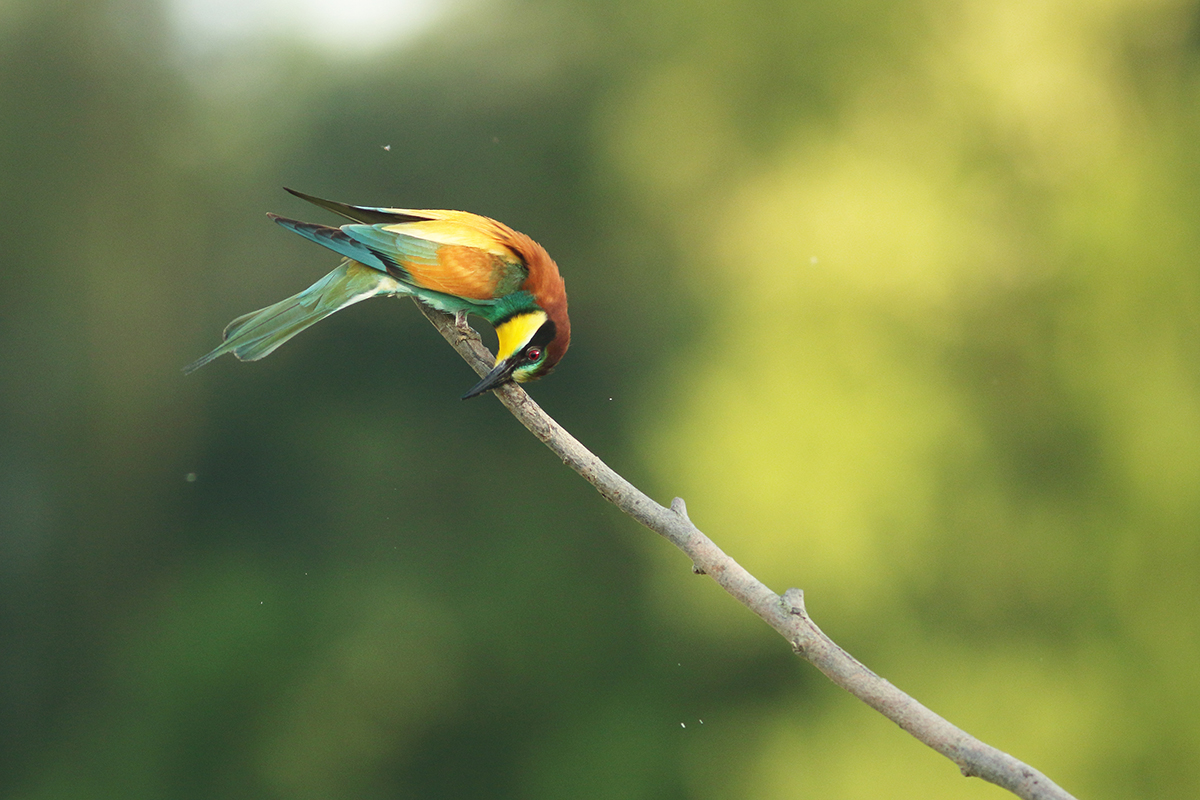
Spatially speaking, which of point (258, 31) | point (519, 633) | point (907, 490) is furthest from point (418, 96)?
point (907, 490)

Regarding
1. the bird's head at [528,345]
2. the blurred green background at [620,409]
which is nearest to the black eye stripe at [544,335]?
the bird's head at [528,345]

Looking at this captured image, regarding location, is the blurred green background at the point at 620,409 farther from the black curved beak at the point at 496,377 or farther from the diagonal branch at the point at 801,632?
the diagonal branch at the point at 801,632

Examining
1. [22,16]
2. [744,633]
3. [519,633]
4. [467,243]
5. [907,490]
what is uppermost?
[467,243]

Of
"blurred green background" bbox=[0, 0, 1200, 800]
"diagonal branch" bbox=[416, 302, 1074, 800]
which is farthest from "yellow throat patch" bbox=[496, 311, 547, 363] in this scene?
"blurred green background" bbox=[0, 0, 1200, 800]

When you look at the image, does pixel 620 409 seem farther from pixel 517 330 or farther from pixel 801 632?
pixel 801 632

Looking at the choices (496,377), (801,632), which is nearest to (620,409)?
(496,377)

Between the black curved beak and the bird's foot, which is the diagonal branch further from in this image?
the bird's foot

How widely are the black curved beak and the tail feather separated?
0.30 meters

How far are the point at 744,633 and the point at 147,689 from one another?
2356 mm

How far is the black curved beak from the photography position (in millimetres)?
1376

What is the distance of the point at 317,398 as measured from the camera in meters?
3.55

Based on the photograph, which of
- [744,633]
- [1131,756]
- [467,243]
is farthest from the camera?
[744,633]

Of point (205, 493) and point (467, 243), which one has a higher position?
point (467, 243)

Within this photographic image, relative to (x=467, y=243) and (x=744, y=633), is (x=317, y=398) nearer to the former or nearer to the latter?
(x=744, y=633)
